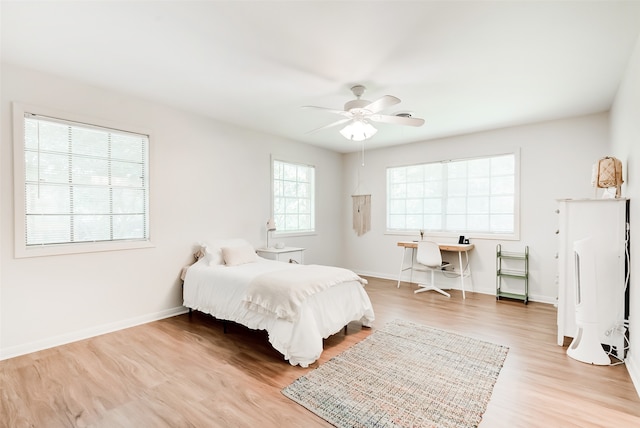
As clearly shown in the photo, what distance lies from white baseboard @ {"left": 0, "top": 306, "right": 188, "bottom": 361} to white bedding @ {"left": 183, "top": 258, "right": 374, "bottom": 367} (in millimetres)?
317

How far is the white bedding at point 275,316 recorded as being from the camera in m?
2.58

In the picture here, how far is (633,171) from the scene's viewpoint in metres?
2.55

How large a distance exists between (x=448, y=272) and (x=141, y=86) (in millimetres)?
5067

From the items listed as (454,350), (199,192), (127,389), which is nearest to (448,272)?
(454,350)

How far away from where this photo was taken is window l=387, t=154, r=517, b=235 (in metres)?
4.79

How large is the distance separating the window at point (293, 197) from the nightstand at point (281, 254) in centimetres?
64

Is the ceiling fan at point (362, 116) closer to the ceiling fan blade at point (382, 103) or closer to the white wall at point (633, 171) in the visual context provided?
the ceiling fan blade at point (382, 103)

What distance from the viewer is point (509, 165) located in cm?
474

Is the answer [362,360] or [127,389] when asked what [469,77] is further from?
[127,389]

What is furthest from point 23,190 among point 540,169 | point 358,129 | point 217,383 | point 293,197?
point 540,169

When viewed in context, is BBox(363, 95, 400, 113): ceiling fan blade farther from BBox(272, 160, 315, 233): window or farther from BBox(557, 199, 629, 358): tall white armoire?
BBox(272, 160, 315, 233): window

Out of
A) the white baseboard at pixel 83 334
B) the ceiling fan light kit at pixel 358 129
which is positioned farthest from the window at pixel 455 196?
the white baseboard at pixel 83 334

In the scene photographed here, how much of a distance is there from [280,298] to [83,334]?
2202 millimetres

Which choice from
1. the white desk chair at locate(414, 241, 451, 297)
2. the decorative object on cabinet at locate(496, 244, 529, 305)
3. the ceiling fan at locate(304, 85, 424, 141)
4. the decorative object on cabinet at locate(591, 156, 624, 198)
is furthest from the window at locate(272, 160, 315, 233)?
the decorative object on cabinet at locate(591, 156, 624, 198)
